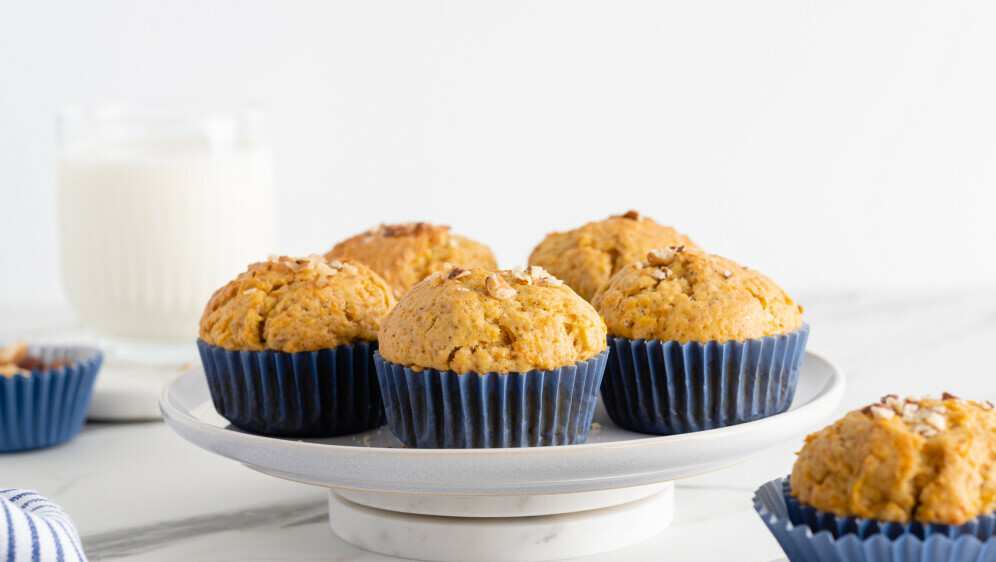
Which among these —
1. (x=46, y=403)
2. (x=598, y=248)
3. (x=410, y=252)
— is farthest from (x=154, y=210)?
(x=598, y=248)

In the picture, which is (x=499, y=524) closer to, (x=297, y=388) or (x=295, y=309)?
(x=297, y=388)

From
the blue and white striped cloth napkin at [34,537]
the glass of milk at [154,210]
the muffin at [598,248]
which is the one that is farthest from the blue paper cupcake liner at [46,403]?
the muffin at [598,248]

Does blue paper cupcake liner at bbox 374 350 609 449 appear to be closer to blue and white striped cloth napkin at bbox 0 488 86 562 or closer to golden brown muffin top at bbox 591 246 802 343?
golden brown muffin top at bbox 591 246 802 343

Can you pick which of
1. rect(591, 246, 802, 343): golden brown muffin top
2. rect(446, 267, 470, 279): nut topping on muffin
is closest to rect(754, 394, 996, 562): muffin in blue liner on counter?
rect(591, 246, 802, 343): golden brown muffin top

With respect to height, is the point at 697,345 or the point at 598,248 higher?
the point at 598,248

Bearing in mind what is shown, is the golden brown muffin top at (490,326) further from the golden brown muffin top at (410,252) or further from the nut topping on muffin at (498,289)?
the golden brown muffin top at (410,252)

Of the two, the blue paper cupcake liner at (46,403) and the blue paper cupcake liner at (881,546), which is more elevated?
the blue paper cupcake liner at (881,546)
